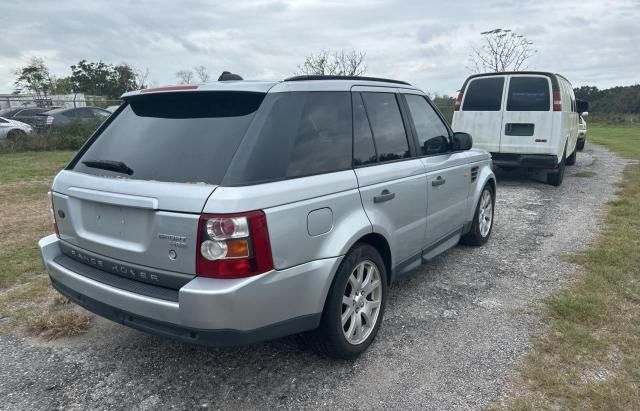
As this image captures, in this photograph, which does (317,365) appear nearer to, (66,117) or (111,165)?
(111,165)

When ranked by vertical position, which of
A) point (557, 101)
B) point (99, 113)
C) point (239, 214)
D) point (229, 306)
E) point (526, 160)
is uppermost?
point (557, 101)

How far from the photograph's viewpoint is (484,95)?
928 centimetres

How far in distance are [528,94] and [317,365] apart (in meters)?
7.68

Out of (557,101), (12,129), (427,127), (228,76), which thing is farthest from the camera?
(12,129)

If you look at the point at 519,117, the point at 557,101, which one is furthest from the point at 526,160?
the point at 557,101

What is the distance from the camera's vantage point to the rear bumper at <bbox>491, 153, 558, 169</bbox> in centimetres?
880

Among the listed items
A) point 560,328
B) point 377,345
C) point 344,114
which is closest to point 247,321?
point 377,345

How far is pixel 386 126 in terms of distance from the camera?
11.9 ft

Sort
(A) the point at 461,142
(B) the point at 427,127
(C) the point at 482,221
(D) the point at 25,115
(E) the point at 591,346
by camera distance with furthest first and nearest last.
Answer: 1. (D) the point at 25,115
2. (C) the point at 482,221
3. (A) the point at 461,142
4. (B) the point at 427,127
5. (E) the point at 591,346

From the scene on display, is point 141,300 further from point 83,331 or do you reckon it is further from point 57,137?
point 57,137

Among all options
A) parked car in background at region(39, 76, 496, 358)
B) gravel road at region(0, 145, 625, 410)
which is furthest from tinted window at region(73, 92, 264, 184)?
gravel road at region(0, 145, 625, 410)

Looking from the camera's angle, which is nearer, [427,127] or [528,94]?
[427,127]

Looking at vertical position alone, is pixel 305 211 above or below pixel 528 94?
below

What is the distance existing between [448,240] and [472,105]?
18.6 feet
